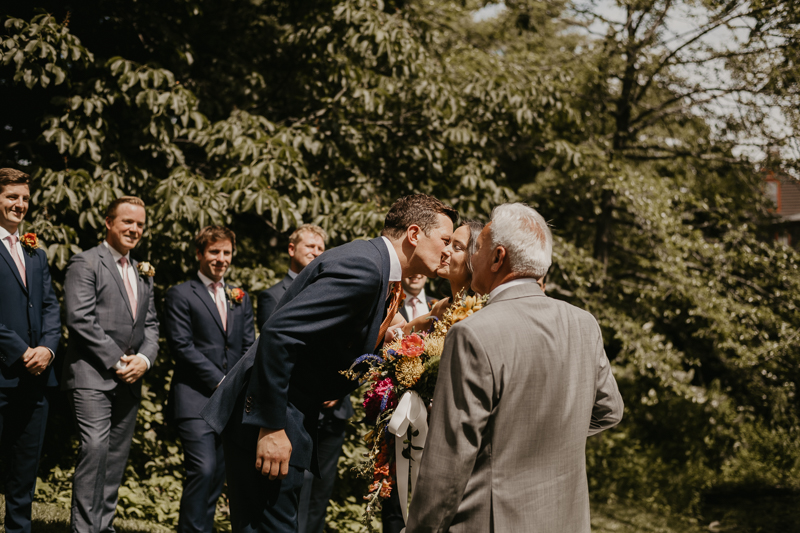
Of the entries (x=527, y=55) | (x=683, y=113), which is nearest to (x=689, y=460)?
(x=683, y=113)

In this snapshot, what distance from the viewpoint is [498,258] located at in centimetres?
226

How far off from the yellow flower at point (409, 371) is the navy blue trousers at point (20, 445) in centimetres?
283

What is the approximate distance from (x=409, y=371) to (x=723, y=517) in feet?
24.4

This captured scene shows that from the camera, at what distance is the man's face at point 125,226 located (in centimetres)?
463

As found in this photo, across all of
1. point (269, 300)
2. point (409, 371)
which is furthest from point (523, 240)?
point (269, 300)

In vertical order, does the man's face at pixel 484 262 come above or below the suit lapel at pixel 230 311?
above

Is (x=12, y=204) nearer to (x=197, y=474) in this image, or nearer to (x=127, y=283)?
(x=127, y=283)

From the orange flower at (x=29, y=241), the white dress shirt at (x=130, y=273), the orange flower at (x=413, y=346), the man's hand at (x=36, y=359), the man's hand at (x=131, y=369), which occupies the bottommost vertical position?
the man's hand at (x=131, y=369)

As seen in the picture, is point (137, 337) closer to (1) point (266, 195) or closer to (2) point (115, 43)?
(1) point (266, 195)

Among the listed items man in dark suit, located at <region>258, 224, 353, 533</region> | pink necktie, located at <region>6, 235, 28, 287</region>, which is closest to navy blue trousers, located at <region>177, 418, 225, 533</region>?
man in dark suit, located at <region>258, 224, 353, 533</region>

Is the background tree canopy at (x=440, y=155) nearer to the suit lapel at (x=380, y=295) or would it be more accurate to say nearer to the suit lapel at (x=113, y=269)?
the suit lapel at (x=113, y=269)

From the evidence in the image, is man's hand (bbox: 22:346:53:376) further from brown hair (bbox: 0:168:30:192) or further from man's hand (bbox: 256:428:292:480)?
man's hand (bbox: 256:428:292:480)

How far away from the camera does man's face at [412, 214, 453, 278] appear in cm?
303

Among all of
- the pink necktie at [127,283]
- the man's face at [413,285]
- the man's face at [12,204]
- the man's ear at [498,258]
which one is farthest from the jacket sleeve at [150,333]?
the man's ear at [498,258]
